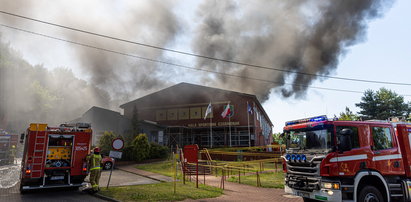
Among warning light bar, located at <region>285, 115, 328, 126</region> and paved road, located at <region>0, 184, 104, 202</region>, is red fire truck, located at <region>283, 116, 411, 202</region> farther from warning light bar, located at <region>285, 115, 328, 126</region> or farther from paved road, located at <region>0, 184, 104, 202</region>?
paved road, located at <region>0, 184, 104, 202</region>

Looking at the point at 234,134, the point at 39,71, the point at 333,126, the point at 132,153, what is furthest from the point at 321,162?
the point at 39,71

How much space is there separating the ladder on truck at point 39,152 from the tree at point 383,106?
4519 cm

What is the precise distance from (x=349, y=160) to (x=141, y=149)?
57.7 ft

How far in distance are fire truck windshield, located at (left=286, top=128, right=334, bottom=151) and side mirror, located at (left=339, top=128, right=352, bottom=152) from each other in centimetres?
22

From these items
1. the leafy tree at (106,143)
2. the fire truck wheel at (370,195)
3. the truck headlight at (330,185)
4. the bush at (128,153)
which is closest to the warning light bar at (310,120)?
the truck headlight at (330,185)

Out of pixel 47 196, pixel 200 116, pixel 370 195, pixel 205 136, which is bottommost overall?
pixel 47 196

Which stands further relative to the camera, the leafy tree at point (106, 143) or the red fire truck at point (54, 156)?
the leafy tree at point (106, 143)

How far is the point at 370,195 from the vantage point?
6.28 metres

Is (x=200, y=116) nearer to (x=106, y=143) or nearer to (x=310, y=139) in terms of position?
(x=106, y=143)

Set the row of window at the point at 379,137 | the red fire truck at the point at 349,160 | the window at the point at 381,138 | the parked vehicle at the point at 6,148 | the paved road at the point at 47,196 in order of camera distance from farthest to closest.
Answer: the parked vehicle at the point at 6,148 → the paved road at the point at 47,196 → the window at the point at 381,138 → the row of window at the point at 379,137 → the red fire truck at the point at 349,160

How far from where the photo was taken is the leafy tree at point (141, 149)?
20.9 metres

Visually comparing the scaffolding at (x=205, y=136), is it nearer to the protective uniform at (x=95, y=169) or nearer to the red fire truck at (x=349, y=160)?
the protective uniform at (x=95, y=169)

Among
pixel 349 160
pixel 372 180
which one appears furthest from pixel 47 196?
pixel 372 180

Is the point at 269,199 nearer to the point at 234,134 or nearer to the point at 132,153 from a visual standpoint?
the point at 132,153
